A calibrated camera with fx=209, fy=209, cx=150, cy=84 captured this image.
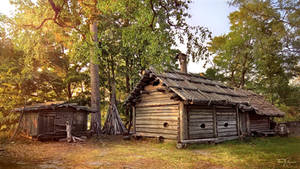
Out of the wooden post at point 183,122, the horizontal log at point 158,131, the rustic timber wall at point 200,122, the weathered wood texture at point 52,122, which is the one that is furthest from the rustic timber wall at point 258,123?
the weathered wood texture at point 52,122

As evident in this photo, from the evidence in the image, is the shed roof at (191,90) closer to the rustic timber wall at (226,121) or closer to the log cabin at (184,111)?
the log cabin at (184,111)

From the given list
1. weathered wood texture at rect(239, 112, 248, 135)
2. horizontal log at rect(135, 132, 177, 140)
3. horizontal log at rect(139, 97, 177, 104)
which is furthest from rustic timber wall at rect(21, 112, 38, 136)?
weathered wood texture at rect(239, 112, 248, 135)

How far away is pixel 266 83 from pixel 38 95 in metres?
28.4

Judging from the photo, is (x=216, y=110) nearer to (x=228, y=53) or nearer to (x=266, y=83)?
(x=228, y=53)

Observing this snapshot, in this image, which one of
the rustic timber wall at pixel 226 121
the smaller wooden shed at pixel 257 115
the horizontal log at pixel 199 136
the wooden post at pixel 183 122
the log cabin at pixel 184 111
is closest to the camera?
the wooden post at pixel 183 122

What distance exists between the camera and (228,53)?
2797 cm

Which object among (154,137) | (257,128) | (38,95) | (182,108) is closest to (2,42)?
(38,95)

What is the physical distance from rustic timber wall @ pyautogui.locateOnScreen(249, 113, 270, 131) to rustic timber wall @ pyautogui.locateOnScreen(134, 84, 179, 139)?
27.6ft

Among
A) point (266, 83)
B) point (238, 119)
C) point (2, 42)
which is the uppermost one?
point (2, 42)

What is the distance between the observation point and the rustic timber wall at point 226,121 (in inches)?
559

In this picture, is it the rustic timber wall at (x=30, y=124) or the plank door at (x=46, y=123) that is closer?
the plank door at (x=46, y=123)

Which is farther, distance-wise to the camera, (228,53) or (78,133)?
(228,53)

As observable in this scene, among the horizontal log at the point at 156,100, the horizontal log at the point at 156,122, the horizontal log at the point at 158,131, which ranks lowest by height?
the horizontal log at the point at 158,131

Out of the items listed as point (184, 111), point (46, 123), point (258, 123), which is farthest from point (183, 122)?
point (46, 123)
